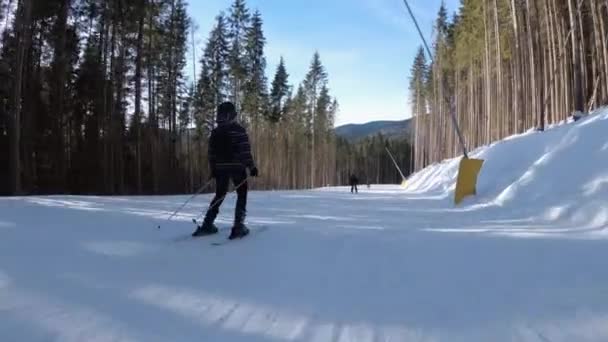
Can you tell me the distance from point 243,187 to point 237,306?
→ 2.95 m

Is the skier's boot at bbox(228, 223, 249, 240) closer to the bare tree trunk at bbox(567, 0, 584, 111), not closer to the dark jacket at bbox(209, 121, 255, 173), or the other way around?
the dark jacket at bbox(209, 121, 255, 173)

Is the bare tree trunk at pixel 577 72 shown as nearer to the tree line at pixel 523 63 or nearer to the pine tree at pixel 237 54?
the tree line at pixel 523 63

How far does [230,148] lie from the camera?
20.4 feet

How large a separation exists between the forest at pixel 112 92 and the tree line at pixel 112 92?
6 centimetres

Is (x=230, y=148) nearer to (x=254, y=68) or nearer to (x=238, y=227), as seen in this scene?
(x=238, y=227)

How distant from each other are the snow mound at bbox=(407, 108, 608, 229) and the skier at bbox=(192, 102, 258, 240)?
4.67 metres

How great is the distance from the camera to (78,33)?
2616cm

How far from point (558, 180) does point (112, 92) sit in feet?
83.4

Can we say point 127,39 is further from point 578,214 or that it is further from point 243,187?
point 578,214

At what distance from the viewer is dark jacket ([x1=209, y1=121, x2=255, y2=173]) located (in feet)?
20.3

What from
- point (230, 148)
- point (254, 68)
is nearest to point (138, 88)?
point (254, 68)

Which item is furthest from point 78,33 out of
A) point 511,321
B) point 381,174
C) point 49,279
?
point 381,174

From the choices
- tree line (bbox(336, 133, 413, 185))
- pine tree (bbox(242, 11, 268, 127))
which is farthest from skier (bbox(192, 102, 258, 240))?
tree line (bbox(336, 133, 413, 185))

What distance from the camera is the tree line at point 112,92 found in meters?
23.4
